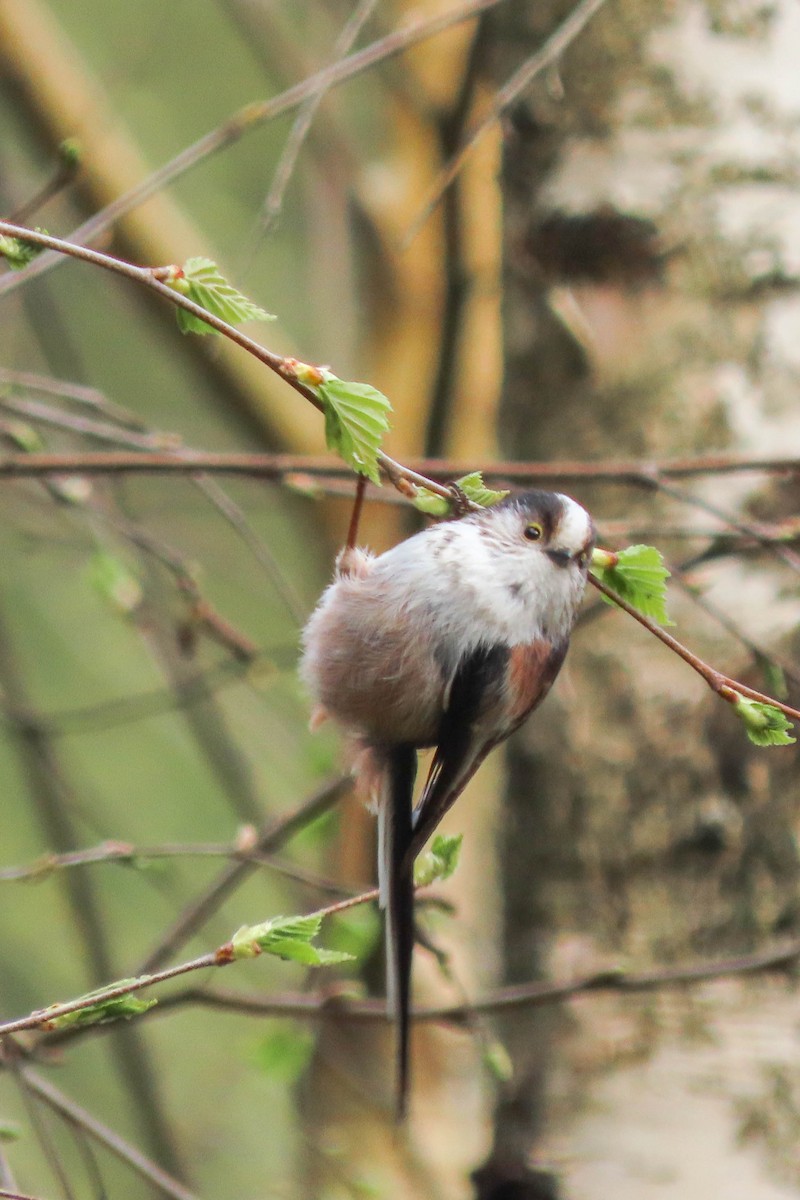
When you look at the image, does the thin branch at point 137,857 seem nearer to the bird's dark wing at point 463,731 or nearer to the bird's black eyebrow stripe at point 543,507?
the bird's dark wing at point 463,731

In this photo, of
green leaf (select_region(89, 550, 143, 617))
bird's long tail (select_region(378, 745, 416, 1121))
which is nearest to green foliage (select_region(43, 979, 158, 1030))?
bird's long tail (select_region(378, 745, 416, 1121))

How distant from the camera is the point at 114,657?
448 cm

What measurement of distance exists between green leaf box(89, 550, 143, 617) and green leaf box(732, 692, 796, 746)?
0.98 meters

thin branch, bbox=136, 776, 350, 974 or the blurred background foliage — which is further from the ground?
the blurred background foliage

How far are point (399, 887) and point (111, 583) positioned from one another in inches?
28.1

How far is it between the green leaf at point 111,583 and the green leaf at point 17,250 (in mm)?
826

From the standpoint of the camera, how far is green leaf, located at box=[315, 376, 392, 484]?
92 cm

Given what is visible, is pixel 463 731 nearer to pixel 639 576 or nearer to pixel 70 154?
pixel 639 576

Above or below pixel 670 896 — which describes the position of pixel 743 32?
above

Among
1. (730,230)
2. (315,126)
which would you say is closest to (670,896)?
(730,230)

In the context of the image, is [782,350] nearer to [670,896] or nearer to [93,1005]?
[670,896]

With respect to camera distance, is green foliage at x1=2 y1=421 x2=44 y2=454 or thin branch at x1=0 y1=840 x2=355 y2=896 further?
green foliage at x1=2 y1=421 x2=44 y2=454

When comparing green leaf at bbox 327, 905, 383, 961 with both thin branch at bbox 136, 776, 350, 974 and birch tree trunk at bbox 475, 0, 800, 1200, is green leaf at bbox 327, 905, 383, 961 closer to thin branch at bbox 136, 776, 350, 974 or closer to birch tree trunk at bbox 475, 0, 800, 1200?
thin branch at bbox 136, 776, 350, 974

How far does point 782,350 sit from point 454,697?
88 cm
